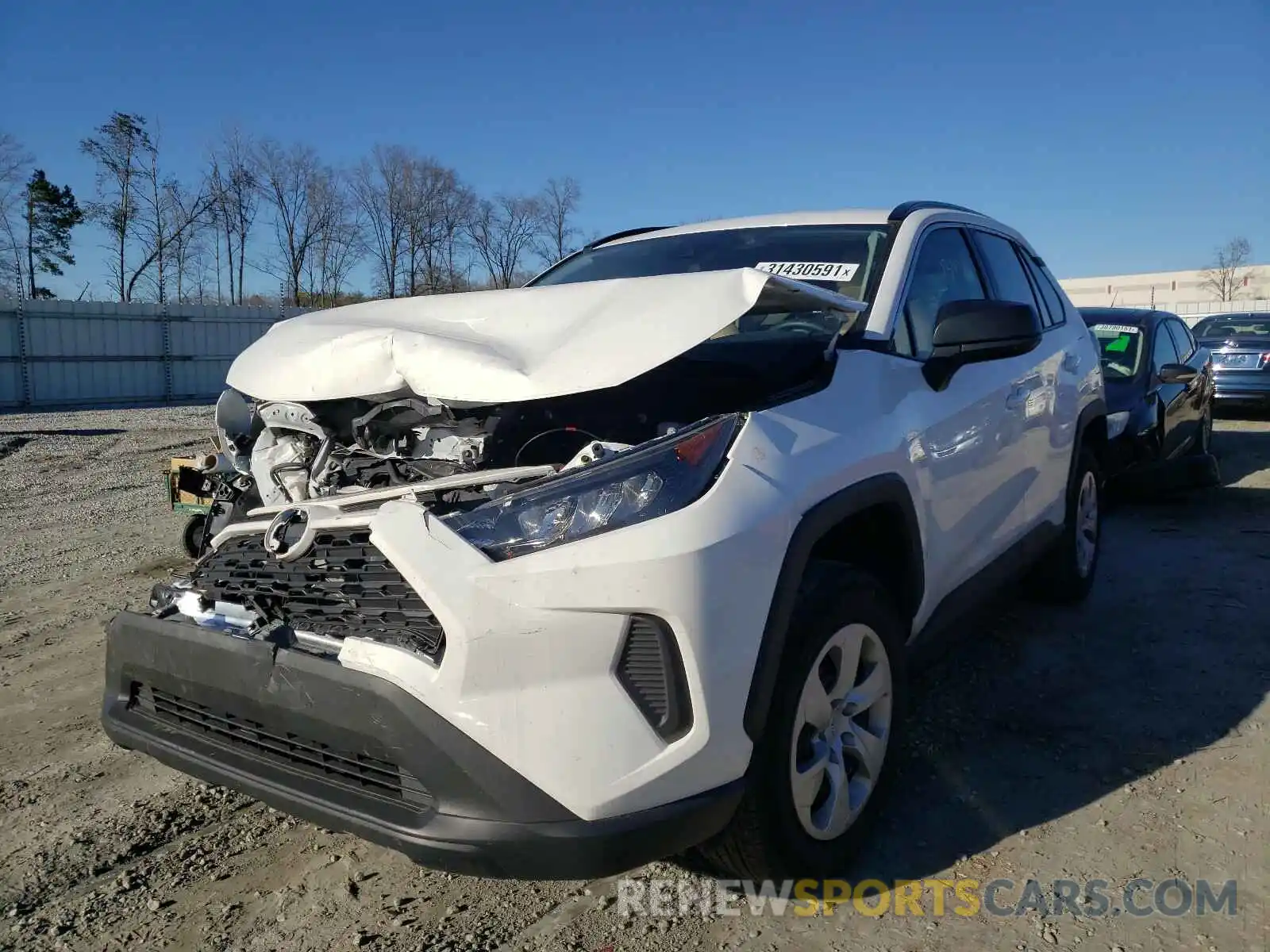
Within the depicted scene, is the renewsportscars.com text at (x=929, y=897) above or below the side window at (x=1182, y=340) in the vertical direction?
below

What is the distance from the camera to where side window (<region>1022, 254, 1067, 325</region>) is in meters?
4.67

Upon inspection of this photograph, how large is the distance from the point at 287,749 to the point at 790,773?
118 centimetres

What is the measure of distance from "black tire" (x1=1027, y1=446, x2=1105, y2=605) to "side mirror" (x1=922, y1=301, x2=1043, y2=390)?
170 centimetres

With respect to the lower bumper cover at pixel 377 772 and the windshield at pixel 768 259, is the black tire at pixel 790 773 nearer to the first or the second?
the lower bumper cover at pixel 377 772

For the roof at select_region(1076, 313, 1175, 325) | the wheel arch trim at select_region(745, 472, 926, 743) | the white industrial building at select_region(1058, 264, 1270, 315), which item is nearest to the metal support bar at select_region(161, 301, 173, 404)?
the roof at select_region(1076, 313, 1175, 325)

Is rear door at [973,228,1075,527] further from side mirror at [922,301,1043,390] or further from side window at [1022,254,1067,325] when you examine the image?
side mirror at [922,301,1043,390]

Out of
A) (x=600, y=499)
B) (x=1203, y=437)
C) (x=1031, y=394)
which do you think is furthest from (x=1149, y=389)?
(x=600, y=499)

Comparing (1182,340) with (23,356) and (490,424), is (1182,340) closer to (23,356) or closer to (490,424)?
(490,424)

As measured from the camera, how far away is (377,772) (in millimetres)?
2057

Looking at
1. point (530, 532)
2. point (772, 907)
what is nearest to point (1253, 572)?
point (772, 907)

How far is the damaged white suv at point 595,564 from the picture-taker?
1901 mm

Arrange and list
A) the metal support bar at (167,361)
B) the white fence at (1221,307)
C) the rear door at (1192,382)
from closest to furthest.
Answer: the rear door at (1192,382) < the metal support bar at (167,361) < the white fence at (1221,307)

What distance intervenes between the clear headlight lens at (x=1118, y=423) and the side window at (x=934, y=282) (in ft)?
13.1

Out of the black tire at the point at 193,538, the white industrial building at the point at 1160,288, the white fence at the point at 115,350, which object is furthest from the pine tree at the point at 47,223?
the white industrial building at the point at 1160,288
